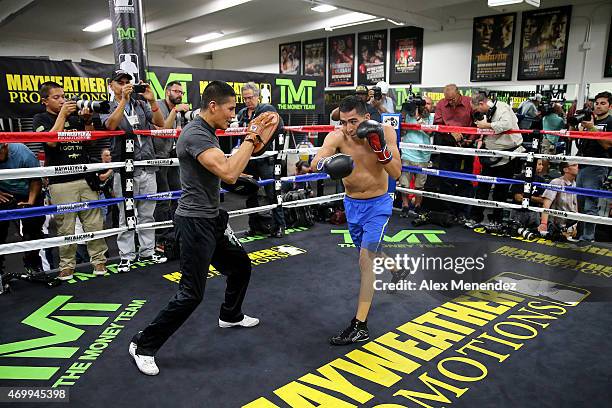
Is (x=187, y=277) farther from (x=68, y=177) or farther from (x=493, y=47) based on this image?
(x=493, y=47)

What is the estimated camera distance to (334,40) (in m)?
12.5

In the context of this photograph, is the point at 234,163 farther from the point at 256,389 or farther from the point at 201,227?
the point at 256,389

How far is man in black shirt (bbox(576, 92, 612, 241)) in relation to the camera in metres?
4.60

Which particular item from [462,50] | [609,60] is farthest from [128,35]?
[609,60]

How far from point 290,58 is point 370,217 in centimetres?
1198

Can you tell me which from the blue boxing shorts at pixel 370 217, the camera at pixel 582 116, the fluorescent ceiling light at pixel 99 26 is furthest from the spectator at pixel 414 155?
the fluorescent ceiling light at pixel 99 26

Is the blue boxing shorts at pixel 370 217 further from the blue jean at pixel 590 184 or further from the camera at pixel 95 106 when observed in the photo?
the blue jean at pixel 590 184

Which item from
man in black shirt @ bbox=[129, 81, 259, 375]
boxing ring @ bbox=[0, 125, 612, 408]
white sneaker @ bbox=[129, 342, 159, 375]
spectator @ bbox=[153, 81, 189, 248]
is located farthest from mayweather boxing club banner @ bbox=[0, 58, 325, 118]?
white sneaker @ bbox=[129, 342, 159, 375]

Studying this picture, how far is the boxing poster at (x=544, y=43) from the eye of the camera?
833cm

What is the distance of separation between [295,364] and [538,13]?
8.75 m

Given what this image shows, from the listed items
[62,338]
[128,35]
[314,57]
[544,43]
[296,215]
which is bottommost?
[62,338]

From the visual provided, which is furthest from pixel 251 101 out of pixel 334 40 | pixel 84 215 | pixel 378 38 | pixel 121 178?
pixel 334 40

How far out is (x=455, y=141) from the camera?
5555mm

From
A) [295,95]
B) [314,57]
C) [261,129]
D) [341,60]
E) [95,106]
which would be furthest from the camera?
[314,57]
